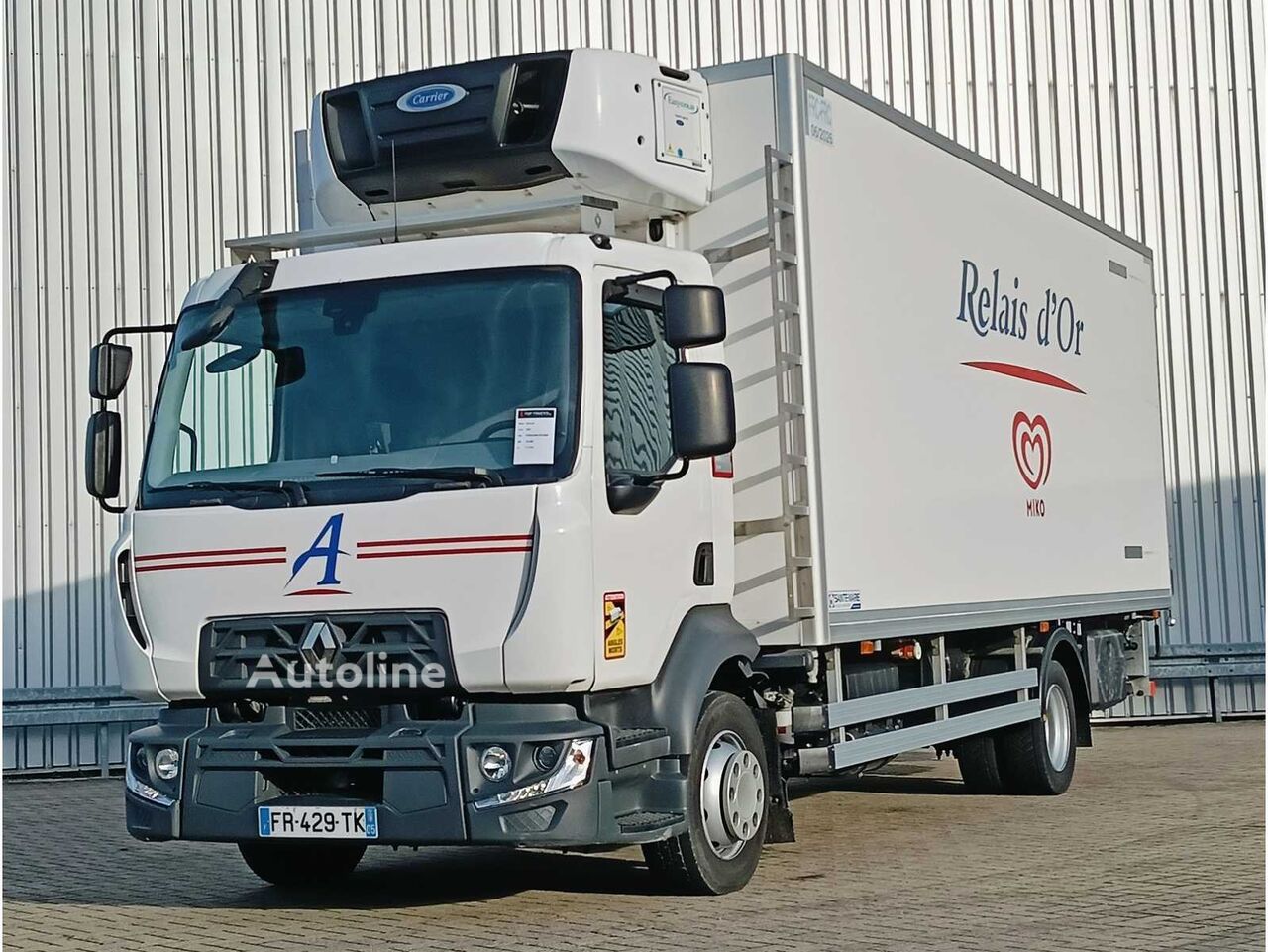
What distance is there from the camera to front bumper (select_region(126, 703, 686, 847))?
289 inches

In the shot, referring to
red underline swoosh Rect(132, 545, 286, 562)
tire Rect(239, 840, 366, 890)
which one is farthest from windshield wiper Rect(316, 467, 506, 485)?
tire Rect(239, 840, 366, 890)

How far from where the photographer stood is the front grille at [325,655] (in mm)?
7422

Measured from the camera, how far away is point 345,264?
805cm

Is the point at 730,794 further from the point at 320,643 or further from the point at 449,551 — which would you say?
the point at 320,643

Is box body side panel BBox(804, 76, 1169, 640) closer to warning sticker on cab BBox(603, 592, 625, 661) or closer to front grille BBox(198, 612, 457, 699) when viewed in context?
warning sticker on cab BBox(603, 592, 625, 661)

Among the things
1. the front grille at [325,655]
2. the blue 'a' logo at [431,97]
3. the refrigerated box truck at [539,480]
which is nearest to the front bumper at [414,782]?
the refrigerated box truck at [539,480]

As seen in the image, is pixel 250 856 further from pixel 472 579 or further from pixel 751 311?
pixel 751 311

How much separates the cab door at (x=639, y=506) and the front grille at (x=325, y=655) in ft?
2.25

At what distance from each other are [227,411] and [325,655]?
117 cm

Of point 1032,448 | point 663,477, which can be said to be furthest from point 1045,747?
point 663,477

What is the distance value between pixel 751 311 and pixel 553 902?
287 cm

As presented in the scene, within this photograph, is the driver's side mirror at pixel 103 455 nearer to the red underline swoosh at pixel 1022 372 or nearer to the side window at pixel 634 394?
the side window at pixel 634 394

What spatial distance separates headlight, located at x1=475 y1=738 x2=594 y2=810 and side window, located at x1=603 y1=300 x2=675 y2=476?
112cm

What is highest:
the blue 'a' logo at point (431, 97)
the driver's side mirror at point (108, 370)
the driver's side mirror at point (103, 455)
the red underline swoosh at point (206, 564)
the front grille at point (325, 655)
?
the blue 'a' logo at point (431, 97)
